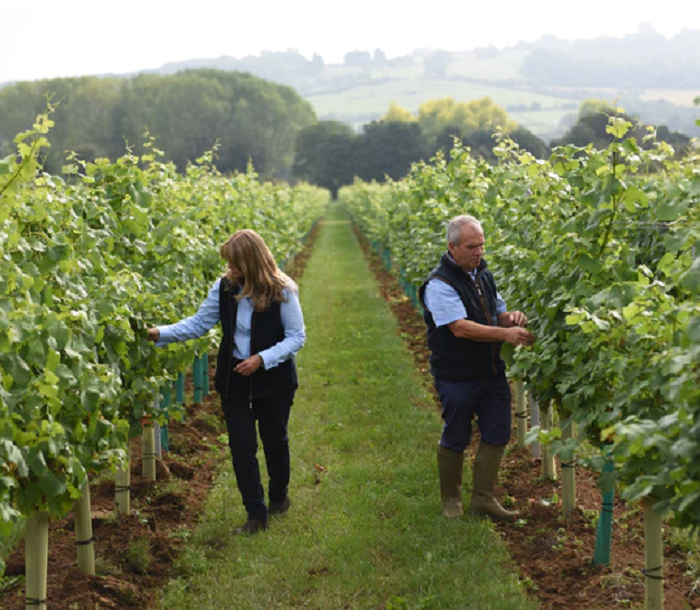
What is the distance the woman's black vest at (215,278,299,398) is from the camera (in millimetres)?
5375

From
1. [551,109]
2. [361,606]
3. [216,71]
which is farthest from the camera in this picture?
[551,109]

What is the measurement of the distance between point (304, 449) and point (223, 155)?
83.0 m

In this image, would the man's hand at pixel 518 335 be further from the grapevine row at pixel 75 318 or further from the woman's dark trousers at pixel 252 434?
the grapevine row at pixel 75 318

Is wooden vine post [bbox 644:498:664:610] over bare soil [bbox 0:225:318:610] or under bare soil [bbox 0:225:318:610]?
over

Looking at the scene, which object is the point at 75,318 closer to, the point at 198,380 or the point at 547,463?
the point at 547,463

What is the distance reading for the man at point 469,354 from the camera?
5203mm

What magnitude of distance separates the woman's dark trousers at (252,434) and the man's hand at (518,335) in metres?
1.50

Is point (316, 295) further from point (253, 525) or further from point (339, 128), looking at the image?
point (339, 128)

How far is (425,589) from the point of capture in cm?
474

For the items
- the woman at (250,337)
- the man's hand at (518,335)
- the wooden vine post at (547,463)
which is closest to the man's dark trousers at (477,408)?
the man's hand at (518,335)

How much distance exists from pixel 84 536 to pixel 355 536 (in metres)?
1.71

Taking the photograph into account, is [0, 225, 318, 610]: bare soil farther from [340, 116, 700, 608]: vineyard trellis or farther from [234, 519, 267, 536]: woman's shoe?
[340, 116, 700, 608]: vineyard trellis

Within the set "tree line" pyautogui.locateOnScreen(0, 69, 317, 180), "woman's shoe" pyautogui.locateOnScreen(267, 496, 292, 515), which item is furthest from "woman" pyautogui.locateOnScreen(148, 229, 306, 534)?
"tree line" pyautogui.locateOnScreen(0, 69, 317, 180)

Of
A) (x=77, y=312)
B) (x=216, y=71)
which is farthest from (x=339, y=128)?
(x=77, y=312)
